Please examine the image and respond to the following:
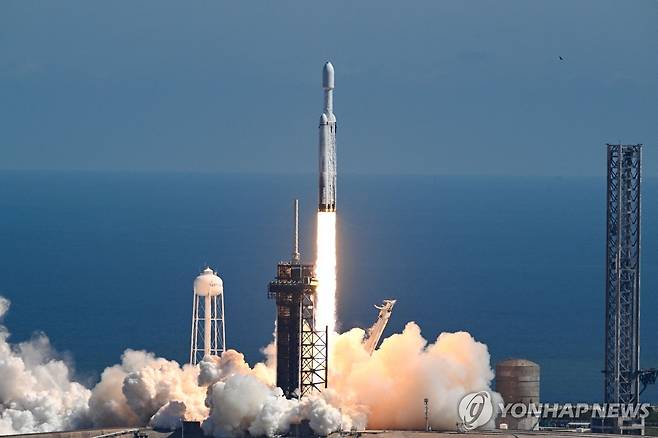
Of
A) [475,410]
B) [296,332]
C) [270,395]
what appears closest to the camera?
[270,395]

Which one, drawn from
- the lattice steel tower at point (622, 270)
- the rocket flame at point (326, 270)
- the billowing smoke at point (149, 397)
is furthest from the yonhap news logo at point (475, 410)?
the billowing smoke at point (149, 397)

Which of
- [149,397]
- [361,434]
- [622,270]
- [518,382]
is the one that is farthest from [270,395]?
[622,270]

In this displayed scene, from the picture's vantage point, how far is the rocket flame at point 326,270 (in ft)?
294

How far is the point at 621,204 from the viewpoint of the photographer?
314ft

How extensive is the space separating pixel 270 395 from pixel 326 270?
8.92m

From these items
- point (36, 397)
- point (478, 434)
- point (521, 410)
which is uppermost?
point (36, 397)

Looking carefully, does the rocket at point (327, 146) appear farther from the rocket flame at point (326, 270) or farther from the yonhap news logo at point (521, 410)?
the yonhap news logo at point (521, 410)

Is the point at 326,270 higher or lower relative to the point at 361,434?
higher

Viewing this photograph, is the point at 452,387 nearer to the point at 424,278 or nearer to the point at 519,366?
the point at 519,366

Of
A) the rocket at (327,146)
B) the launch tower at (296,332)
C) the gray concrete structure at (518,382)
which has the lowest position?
the gray concrete structure at (518,382)

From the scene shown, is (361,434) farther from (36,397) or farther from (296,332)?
(36,397)

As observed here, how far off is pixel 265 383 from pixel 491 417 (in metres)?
10.5

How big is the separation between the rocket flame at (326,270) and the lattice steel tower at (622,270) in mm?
14178

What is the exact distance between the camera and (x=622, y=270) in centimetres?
9644
